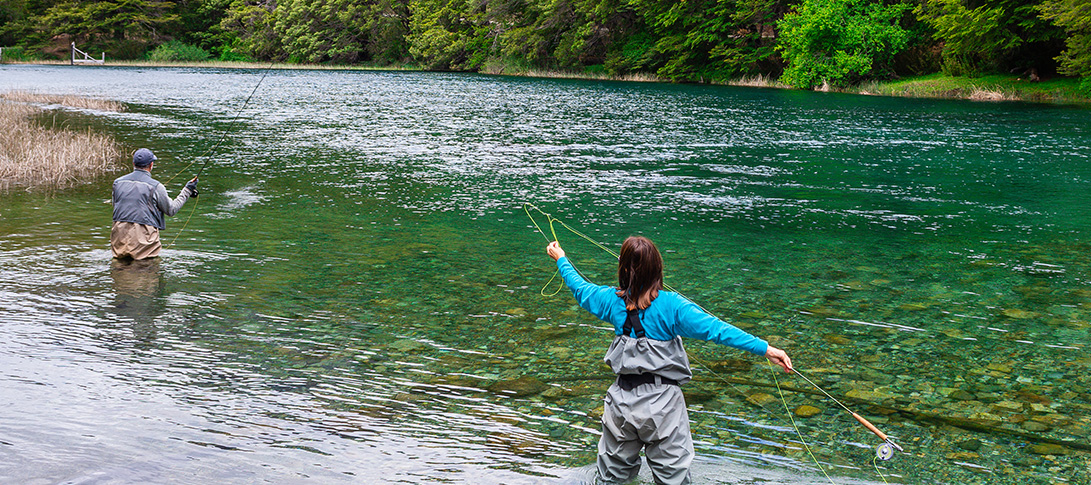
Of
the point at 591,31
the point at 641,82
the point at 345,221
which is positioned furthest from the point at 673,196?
the point at 591,31

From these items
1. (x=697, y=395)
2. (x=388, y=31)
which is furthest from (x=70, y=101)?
(x=388, y=31)

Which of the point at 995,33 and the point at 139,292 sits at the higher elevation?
the point at 995,33

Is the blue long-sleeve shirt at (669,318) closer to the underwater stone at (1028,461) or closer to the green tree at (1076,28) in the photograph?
the underwater stone at (1028,461)

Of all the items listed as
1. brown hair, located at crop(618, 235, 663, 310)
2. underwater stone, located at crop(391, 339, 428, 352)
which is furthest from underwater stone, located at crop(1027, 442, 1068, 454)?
underwater stone, located at crop(391, 339, 428, 352)

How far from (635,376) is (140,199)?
7.29 m

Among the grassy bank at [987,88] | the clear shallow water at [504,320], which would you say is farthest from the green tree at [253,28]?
the clear shallow water at [504,320]

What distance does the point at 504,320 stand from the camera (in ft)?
26.5

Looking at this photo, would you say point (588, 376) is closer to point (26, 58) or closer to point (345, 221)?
point (345, 221)

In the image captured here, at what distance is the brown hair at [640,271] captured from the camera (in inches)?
157

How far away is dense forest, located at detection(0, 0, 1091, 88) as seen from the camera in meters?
41.5

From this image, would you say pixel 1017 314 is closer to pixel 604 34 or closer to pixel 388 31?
pixel 604 34

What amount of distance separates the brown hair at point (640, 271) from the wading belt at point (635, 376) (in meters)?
0.05

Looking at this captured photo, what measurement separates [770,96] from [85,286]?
39.4 metres

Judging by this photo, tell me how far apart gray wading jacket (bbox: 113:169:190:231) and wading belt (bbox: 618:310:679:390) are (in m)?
6.99
